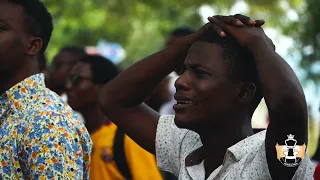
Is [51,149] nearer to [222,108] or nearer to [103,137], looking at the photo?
[222,108]

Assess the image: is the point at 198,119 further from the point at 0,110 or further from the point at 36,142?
the point at 0,110

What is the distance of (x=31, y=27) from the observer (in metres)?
4.68

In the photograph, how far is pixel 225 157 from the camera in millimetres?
3896

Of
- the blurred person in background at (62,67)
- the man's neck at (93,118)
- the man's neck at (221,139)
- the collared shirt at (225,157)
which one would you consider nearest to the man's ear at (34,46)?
the collared shirt at (225,157)

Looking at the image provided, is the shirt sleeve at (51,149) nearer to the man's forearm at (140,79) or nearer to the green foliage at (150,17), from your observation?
the man's forearm at (140,79)

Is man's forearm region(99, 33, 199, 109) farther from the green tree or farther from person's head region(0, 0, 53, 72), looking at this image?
the green tree

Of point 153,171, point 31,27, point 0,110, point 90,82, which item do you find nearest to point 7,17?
point 31,27

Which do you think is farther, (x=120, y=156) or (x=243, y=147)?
(x=120, y=156)

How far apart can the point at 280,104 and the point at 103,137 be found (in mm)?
3391

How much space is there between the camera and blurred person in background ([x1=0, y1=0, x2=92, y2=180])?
13.6 ft

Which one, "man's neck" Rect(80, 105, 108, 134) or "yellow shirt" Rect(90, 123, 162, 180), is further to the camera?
"man's neck" Rect(80, 105, 108, 134)

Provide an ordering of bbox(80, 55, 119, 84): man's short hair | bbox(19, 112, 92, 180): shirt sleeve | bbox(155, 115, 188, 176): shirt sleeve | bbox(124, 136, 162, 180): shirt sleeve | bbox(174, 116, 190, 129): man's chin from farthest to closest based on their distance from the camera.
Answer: bbox(80, 55, 119, 84): man's short hair → bbox(124, 136, 162, 180): shirt sleeve → bbox(155, 115, 188, 176): shirt sleeve → bbox(19, 112, 92, 180): shirt sleeve → bbox(174, 116, 190, 129): man's chin

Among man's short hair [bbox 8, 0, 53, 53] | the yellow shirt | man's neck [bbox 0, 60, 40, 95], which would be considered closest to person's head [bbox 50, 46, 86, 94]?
the yellow shirt
